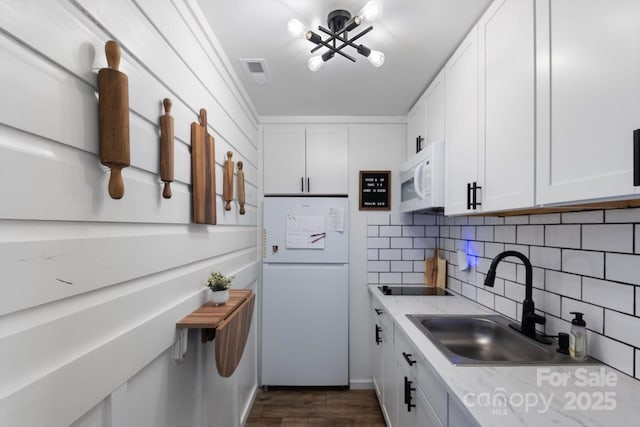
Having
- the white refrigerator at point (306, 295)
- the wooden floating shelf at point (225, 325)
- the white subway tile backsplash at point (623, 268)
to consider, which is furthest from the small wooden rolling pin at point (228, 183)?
the white subway tile backsplash at point (623, 268)

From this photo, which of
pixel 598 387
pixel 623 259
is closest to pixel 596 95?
pixel 623 259

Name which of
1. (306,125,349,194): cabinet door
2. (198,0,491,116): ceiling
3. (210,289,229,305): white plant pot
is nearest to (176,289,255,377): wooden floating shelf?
(210,289,229,305): white plant pot

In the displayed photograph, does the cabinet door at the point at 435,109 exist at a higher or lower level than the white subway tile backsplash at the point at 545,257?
higher

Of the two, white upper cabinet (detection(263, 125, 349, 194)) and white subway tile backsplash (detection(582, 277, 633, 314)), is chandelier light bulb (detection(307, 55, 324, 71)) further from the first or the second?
white subway tile backsplash (detection(582, 277, 633, 314))

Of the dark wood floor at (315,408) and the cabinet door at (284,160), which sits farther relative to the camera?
the cabinet door at (284,160)

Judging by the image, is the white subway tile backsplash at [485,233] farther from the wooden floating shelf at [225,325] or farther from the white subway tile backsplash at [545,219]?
the wooden floating shelf at [225,325]

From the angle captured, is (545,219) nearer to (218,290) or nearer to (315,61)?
(315,61)

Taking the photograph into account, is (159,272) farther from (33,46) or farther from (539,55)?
(539,55)

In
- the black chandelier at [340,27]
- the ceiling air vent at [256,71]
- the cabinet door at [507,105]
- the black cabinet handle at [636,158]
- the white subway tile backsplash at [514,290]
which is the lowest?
the white subway tile backsplash at [514,290]

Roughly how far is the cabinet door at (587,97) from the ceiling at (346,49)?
23.5 inches

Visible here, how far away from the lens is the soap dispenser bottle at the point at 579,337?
1.25m

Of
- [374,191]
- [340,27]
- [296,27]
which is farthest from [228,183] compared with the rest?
[374,191]

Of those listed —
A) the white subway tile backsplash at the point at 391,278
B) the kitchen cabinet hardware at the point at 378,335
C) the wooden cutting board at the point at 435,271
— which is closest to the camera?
the kitchen cabinet hardware at the point at 378,335

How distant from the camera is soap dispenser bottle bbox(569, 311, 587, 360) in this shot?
1.25 meters
